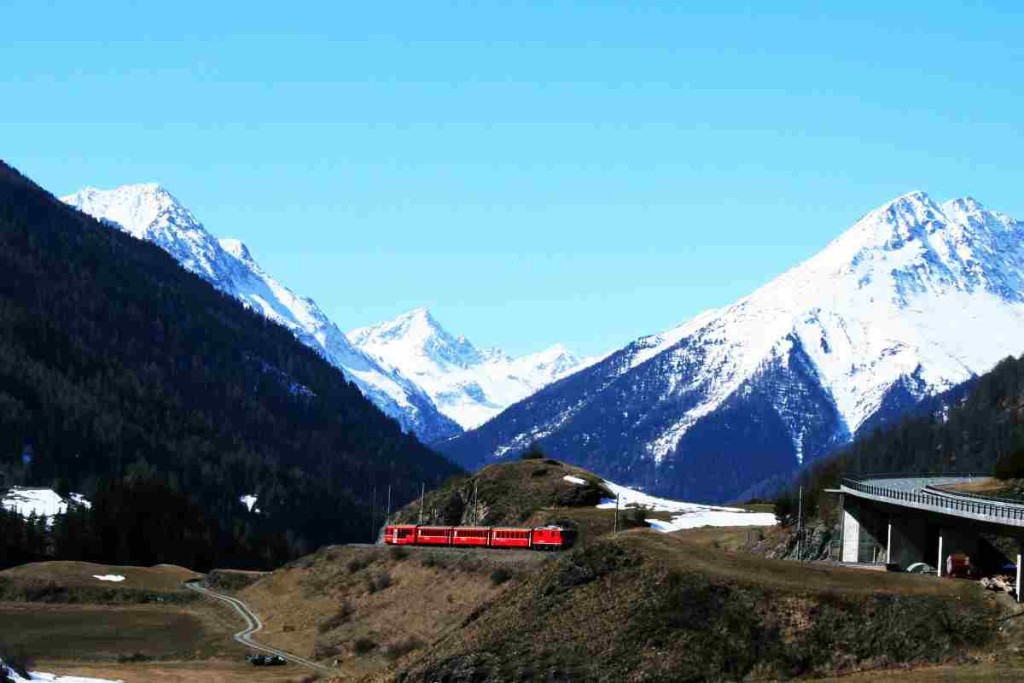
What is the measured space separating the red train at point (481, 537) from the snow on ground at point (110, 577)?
117ft

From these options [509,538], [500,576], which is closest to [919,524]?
[500,576]

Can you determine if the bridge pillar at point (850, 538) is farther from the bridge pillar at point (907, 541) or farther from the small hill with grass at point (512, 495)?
the small hill with grass at point (512, 495)

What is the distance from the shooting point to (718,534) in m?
146

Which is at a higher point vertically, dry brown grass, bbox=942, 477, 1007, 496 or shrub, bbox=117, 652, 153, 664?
dry brown grass, bbox=942, 477, 1007, 496

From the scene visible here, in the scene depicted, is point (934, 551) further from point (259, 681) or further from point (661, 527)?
point (661, 527)

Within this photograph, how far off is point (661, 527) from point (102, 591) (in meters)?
56.0

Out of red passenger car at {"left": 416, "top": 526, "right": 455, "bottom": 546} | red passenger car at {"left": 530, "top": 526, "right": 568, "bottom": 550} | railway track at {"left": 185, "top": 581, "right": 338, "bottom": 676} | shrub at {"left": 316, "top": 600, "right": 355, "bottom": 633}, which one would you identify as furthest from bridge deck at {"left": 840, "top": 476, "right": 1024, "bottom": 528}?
→ shrub at {"left": 316, "top": 600, "right": 355, "bottom": 633}

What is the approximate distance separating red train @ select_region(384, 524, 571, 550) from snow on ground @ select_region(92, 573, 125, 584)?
35764mm

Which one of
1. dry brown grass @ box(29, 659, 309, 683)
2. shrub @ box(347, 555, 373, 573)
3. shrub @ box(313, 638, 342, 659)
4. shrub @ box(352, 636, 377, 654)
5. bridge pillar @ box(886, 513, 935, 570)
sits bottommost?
dry brown grass @ box(29, 659, 309, 683)

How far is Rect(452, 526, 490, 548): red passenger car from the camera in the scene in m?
138

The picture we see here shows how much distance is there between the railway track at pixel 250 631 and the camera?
114688mm

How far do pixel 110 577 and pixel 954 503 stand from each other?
10557 centimetres

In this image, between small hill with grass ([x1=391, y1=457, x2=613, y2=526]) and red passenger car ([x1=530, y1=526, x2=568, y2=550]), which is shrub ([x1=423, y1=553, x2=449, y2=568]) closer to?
red passenger car ([x1=530, y1=526, x2=568, y2=550])

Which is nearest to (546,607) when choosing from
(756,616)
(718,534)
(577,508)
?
(756,616)
